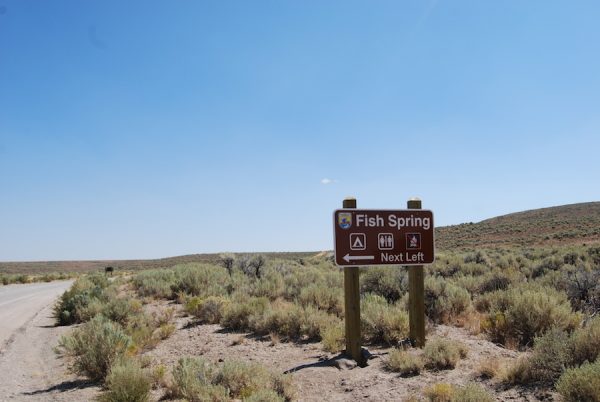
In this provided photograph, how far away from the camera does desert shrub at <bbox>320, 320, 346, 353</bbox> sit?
8009mm

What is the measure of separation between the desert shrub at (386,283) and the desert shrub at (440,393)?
228 inches

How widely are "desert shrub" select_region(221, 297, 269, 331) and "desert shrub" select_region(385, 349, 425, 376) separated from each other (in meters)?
4.28

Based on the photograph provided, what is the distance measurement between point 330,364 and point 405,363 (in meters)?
1.26

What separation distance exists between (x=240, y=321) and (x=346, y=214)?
455 centimetres

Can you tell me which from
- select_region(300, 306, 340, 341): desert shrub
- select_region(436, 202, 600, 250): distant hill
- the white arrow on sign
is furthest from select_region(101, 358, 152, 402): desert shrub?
select_region(436, 202, 600, 250): distant hill

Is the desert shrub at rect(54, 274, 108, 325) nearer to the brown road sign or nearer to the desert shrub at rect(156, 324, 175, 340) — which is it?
the desert shrub at rect(156, 324, 175, 340)

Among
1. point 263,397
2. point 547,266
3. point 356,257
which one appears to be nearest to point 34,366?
point 263,397

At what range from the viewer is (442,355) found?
6.63 meters

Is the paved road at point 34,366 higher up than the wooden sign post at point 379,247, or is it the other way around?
the wooden sign post at point 379,247

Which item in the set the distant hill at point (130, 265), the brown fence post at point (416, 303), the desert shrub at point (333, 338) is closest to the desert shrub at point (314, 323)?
the desert shrub at point (333, 338)

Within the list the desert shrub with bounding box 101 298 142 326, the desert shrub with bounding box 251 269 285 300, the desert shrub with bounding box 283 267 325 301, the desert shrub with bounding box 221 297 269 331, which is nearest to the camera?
the desert shrub with bounding box 221 297 269 331

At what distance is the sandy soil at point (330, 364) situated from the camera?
19.2ft

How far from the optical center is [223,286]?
15.0 m

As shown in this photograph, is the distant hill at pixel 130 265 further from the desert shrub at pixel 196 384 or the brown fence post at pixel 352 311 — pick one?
the desert shrub at pixel 196 384
